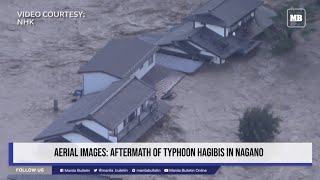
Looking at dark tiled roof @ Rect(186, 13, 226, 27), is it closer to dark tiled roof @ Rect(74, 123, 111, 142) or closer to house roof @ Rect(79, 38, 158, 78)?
house roof @ Rect(79, 38, 158, 78)

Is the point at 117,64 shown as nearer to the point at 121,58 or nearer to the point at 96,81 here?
the point at 121,58

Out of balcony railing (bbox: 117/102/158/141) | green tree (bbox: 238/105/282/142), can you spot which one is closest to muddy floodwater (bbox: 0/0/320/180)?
balcony railing (bbox: 117/102/158/141)

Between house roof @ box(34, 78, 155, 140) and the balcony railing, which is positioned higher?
house roof @ box(34, 78, 155, 140)

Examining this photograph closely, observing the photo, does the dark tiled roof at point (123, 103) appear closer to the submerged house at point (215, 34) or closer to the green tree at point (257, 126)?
the green tree at point (257, 126)

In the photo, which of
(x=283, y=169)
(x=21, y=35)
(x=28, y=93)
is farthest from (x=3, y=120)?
(x=283, y=169)

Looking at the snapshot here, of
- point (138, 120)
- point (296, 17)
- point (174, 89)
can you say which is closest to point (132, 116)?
point (138, 120)

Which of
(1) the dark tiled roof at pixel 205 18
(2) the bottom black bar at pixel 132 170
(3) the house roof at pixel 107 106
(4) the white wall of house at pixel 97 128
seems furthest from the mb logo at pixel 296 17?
(4) the white wall of house at pixel 97 128
